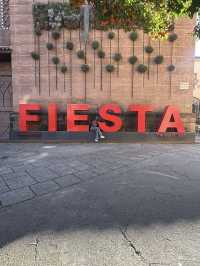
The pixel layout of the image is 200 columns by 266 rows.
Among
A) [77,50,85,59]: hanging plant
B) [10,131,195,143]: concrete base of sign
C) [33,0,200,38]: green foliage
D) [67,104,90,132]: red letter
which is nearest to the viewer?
[33,0,200,38]: green foliage

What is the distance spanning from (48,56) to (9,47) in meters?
1.82

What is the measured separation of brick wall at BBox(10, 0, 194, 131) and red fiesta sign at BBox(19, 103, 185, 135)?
1.67ft

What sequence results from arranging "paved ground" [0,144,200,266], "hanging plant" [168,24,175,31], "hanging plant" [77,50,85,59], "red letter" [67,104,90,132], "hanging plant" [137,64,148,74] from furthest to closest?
"hanging plant" [137,64,148,74] → "hanging plant" [77,50,85,59] → "red letter" [67,104,90,132] → "hanging plant" [168,24,175,31] → "paved ground" [0,144,200,266]

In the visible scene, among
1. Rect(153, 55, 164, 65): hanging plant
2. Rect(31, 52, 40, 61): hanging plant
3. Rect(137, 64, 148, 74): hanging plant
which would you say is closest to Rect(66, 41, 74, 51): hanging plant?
Rect(31, 52, 40, 61): hanging plant

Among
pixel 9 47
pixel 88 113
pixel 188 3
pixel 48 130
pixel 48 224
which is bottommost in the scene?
pixel 48 224

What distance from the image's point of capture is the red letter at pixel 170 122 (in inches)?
465

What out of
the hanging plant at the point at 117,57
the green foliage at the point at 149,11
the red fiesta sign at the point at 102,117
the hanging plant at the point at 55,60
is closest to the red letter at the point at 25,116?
the red fiesta sign at the point at 102,117

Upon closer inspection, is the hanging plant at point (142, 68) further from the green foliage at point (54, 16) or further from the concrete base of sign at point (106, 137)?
the green foliage at point (54, 16)

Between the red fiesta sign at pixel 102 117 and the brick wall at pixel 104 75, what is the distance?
509 millimetres

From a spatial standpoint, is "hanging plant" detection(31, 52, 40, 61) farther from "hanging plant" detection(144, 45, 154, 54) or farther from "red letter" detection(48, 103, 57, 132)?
"hanging plant" detection(144, 45, 154, 54)

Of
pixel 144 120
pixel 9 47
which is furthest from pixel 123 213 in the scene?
pixel 9 47

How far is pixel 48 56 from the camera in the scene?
11953 mm

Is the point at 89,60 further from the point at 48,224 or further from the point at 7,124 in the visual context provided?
the point at 48,224

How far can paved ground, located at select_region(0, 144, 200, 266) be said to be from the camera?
328 cm
